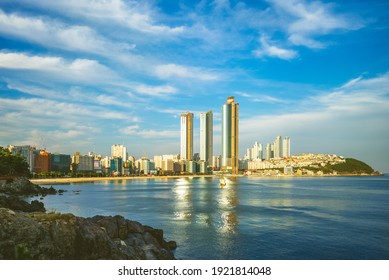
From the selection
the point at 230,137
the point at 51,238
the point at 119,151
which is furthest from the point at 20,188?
the point at 230,137

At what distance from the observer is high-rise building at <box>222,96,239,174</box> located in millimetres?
158125

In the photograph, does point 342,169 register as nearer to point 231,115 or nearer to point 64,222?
point 231,115

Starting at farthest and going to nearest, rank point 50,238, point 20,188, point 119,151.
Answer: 1. point 119,151
2. point 20,188
3. point 50,238

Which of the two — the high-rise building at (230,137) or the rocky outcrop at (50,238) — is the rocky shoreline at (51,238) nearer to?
the rocky outcrop at (50,238)

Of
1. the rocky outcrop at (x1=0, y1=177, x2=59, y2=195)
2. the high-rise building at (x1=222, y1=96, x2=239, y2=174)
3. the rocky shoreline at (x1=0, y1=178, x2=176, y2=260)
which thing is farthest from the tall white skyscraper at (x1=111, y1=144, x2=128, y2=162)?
the rocky shoreline at (x1=0, y1=178, x2=176, y2=260)

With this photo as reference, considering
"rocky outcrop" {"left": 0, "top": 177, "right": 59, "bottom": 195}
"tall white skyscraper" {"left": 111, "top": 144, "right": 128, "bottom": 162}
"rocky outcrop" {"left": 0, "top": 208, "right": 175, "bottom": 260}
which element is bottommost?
"rocky outcrop" {"left": 0, "top": 177, "right": 59, "bottom": 195}

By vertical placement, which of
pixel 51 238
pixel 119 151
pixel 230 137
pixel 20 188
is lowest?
pixel 20 188

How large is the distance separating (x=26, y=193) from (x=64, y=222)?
37.1 m

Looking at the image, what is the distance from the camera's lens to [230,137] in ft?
522

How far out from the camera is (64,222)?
26.9ft

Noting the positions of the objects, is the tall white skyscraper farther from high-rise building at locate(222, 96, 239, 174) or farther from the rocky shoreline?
the rocky shoreline

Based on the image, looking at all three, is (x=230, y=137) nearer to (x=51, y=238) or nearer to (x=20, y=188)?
(x=20, y=188)

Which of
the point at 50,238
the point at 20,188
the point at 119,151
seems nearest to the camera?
the point at 50,238

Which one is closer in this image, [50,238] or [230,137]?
[50,238]
